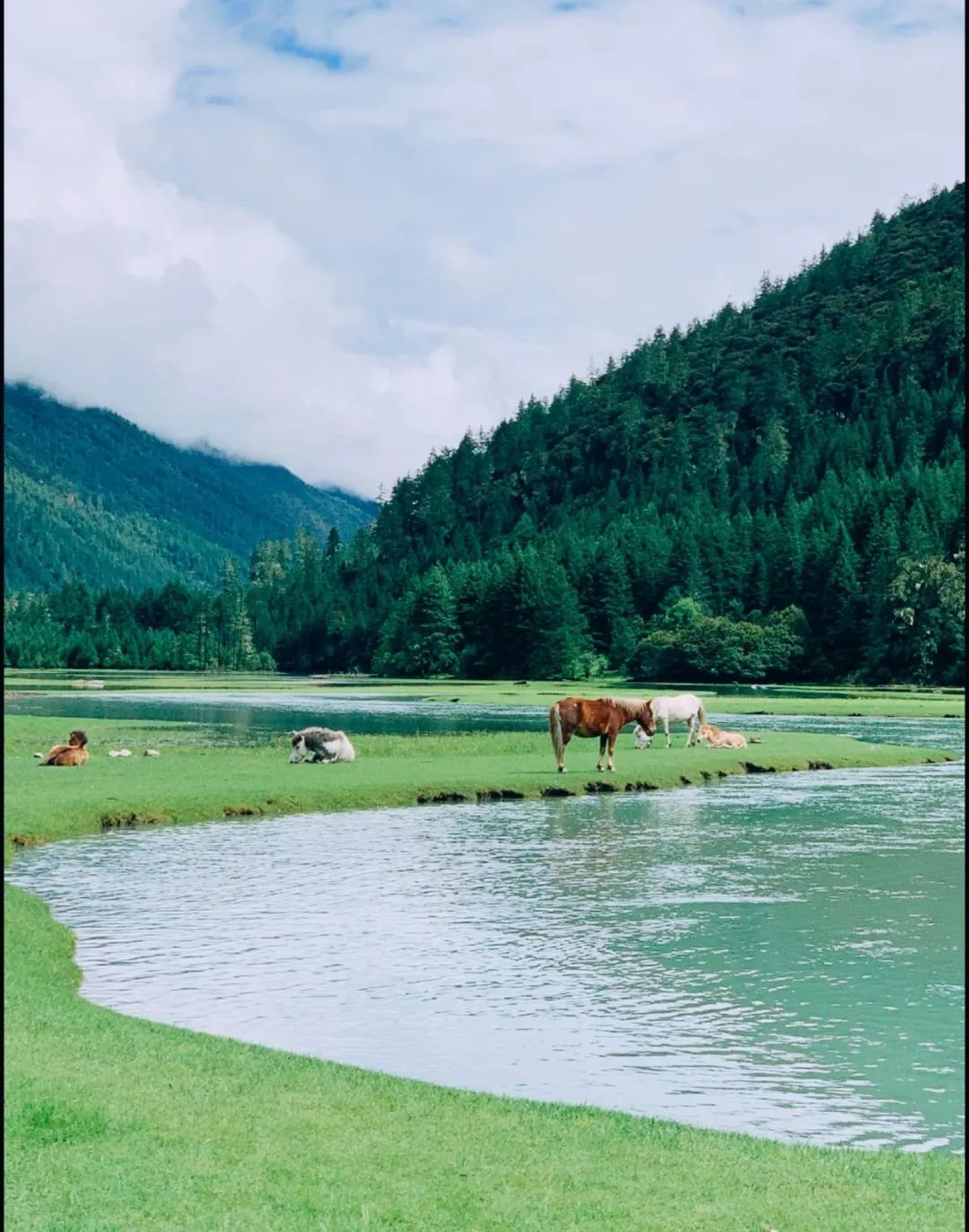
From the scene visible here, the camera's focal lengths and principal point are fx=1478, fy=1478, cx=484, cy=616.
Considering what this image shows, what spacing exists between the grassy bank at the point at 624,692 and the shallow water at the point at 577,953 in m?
49.5

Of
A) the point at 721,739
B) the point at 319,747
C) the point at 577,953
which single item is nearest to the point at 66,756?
the point at 319,747

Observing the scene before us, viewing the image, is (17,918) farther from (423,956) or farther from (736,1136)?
(736,1136)

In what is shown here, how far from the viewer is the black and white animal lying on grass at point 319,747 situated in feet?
139

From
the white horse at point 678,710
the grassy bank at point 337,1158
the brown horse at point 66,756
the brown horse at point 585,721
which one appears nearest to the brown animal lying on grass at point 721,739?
the white horse at point 678,710

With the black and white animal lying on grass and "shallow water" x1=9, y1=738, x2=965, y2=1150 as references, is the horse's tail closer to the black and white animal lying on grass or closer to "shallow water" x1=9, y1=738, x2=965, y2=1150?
the black and white animal lying on grass

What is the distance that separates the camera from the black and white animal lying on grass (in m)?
42.4

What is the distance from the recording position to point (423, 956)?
1994 centimetres

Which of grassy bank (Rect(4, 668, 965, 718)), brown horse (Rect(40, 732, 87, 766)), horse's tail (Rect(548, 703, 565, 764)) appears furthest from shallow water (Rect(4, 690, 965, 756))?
brown horse (Rect(40, 732, 87, 766))

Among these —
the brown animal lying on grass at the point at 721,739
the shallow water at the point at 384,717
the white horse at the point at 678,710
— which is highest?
the white horse at the point at 678,710

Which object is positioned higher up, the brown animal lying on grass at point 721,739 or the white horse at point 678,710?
the white horse at point 678,710

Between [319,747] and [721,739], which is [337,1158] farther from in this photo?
[721,739]

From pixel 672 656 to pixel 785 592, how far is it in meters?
17.0

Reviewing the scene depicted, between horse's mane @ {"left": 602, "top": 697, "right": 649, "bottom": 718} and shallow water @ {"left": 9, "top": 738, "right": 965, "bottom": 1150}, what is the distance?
10135mm

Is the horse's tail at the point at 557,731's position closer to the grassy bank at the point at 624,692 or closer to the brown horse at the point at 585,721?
the brown horse at the point at 585,721
